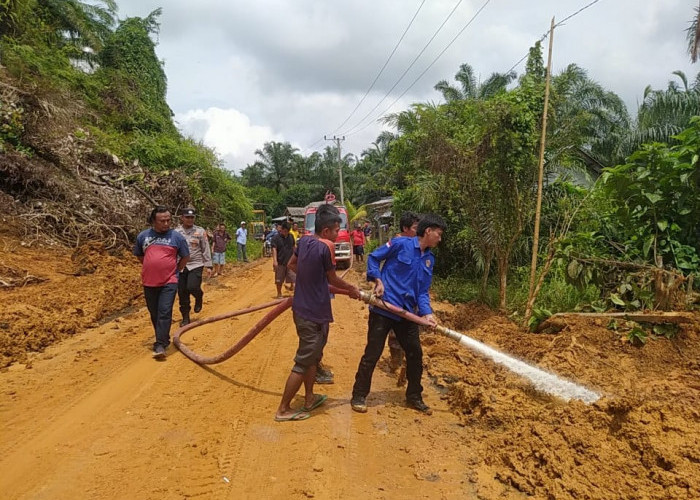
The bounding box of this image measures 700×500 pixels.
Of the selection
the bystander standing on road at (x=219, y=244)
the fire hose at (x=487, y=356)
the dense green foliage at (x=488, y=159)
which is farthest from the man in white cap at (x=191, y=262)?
the bystander standing on road at (x=219, y=244)

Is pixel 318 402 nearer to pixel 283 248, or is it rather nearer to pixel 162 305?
pixel 162 305

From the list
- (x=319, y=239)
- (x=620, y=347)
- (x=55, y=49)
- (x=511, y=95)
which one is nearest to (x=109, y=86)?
(x=55, y=49)

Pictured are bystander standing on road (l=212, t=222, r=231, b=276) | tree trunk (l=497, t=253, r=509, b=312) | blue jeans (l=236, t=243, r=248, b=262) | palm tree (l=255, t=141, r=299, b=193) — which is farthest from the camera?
palm tree (l=255, t=141, r=299, b=193)

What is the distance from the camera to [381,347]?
4395 mm

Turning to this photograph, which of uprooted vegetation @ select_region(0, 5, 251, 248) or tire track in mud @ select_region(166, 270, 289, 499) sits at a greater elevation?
uprooted vegetation @ select_region(0, 5, 251, 248)

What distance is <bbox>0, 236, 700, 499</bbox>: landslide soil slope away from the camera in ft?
10.0

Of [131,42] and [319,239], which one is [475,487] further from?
[131,42]

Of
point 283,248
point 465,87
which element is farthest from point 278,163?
point 283,248

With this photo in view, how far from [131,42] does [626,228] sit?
2801 centimetres

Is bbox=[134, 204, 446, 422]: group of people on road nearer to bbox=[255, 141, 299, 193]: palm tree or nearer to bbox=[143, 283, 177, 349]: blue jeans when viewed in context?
bbox=[143, 283, 177, 349]: blue jeans

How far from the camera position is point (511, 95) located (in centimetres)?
757

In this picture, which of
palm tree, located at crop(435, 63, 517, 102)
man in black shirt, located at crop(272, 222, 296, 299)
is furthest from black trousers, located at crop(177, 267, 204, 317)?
palm tree, located at crop(435, 63, 517, 102)

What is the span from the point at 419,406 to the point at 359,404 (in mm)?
588

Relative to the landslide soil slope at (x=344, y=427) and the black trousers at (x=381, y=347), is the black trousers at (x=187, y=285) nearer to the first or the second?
the landslide soil slope at (x=344, y=427)
